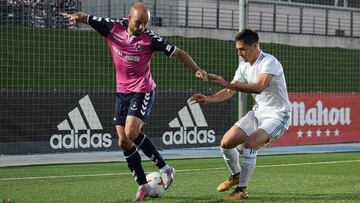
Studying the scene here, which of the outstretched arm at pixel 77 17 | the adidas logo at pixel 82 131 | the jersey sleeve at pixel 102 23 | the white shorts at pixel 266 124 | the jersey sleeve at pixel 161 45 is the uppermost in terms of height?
the outstretched arm at pixel 77 17

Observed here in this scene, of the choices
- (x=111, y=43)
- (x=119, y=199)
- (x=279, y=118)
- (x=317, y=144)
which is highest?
(x=111, y=43)

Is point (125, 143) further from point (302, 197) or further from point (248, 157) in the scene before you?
point (302, 197)

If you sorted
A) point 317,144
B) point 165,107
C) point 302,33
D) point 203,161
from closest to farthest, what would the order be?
point 203,161 → point 165,107 → point 317,144 → point 302,33

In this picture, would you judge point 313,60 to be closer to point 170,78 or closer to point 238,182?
point 170,78

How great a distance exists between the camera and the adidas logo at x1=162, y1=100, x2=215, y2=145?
753 inches

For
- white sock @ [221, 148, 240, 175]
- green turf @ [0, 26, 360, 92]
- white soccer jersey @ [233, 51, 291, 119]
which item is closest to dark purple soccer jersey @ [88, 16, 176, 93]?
white soccer jersey @ [233, 51, 291, 119]

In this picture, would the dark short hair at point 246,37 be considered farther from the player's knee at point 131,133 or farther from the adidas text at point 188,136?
the adidas text at point 188,136

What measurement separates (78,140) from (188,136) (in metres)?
3.04

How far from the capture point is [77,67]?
20359 mm

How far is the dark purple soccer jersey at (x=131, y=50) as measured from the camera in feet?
29.1

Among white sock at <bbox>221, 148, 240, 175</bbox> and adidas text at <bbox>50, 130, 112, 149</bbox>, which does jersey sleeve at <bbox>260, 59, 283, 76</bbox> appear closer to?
white sock at <bbox>221, 148, 240, 175</bbox>

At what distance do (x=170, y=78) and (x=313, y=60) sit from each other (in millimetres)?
5782

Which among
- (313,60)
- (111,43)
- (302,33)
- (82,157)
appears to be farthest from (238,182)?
(302,33)

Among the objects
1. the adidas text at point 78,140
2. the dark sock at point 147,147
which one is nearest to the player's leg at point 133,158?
the dark sock at point 147,147
